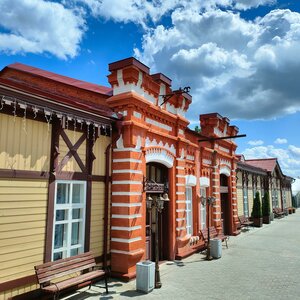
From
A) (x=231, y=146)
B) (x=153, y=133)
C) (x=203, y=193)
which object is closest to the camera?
Answer: (x=153, y=133)

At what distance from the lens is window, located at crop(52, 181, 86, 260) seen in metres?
→ 6.84

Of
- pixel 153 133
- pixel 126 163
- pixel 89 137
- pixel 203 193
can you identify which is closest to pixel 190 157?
pixel 203 193

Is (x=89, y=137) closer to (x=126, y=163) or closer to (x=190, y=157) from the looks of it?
(x=126, y=163)

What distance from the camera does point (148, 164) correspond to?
9.69 m

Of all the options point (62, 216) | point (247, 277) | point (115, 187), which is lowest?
point (247, 277)

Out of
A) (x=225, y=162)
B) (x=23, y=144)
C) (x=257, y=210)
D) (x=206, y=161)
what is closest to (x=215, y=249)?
(x=206, y=161)

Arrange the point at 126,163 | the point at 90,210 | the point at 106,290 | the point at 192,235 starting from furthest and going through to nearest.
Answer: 1. the point at 192,235
2. the point at 126,163
3. the point at 90,210
4. the point at 106,290

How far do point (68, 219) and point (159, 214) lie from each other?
3.84 m

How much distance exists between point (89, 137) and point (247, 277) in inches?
224

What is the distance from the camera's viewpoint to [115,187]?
8.20 m

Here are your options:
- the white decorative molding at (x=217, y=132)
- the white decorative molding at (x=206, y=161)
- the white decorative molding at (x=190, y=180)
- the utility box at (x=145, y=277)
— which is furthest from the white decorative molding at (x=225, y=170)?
the utility box at (x=145, y=277)

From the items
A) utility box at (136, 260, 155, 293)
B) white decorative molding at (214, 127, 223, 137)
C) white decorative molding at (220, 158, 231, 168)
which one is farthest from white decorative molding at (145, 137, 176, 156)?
white decorative molding at (220, 158, 231, 168)

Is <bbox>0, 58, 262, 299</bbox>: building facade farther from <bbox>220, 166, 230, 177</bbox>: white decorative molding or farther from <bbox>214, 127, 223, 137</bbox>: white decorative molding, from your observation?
<bbox>220, 166, 230, 177</bbox>: white decorative molding

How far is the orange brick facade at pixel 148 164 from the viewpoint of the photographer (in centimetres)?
803
